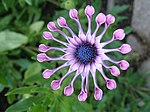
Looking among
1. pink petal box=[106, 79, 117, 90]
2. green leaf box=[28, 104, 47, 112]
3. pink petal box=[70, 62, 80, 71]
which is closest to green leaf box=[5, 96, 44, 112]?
green leaf box=[28, 104, 47, 112]

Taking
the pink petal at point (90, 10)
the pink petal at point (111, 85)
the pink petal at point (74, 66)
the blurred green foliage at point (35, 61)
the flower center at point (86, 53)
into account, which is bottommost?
the blurred green foliage at point (35, 61)

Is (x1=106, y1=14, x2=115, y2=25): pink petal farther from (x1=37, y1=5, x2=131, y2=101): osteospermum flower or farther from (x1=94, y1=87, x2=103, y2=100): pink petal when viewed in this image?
(x1=94, y1=87, x2=103, y2=100): pink petal

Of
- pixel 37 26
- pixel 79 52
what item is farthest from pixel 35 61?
pixel 79 52

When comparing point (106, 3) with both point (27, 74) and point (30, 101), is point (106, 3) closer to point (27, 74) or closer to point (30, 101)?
point (27, 74)

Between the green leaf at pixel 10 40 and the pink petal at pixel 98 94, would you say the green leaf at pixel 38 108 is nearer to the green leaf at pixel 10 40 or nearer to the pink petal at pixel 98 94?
the pink petal at pixel 98 94

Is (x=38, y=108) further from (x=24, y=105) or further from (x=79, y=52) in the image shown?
(x=79, y=52)

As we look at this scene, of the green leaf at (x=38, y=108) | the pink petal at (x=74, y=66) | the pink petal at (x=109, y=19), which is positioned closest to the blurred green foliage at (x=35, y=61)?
the green leaf at (x=38, y=108)

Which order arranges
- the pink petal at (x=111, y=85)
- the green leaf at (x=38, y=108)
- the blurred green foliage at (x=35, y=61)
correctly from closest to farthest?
the pink petal at (x=111, y=85) → the green leaf at (x=38, y=108) → the blurred green foliage at (x=35, y=61)
